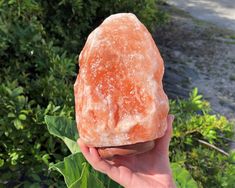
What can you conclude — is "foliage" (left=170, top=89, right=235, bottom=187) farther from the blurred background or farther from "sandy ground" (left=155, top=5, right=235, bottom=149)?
"sandy ground" (left=155, top=5, right=235, bottom=149)

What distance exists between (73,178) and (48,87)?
2.52ft

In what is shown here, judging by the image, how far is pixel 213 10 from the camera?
837 cm

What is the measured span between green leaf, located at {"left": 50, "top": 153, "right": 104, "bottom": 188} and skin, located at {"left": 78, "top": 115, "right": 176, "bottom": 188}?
35cm

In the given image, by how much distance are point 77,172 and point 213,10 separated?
22.3 feet

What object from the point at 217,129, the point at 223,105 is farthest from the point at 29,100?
the point at 223,105

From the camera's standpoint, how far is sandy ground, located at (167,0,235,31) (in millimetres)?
7707

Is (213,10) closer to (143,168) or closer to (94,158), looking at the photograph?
(143,168)

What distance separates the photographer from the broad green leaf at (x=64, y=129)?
218 cm

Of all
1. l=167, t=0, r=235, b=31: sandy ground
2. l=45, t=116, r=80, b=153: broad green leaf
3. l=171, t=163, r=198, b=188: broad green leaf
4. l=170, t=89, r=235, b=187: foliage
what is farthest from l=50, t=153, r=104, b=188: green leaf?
l=167, t=0, r=235, b=31: sandy ground

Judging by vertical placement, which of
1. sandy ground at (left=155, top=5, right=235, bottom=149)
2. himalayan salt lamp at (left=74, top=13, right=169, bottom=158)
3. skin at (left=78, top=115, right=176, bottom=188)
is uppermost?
himalayan salt lamp at (left=74, top=13, right=169, bottom=158)

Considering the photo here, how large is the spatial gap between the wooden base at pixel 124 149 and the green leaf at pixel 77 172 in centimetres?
40

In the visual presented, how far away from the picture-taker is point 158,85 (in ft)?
4.76

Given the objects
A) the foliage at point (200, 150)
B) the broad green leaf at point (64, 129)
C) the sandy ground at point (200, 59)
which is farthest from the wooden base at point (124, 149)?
the sandy ground at point (200, 59)

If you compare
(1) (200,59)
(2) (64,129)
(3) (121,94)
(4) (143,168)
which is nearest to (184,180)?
(2) (64,129)
